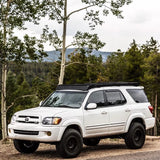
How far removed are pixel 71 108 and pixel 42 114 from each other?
0.94 meters

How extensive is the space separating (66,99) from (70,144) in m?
1.51

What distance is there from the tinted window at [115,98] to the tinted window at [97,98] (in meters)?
0.25

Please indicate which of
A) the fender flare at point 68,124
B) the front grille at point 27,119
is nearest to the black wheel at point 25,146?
the front grille at point 27,119

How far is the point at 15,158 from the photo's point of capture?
10469mm

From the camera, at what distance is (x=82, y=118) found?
10.6 meters

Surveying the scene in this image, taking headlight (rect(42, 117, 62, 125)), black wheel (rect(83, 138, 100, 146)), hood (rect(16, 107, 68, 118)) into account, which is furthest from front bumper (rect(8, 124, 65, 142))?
black wheel (rect(83, 138, 100, 146))

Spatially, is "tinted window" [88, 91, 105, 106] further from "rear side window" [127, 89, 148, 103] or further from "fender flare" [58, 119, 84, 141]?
"rear side window" [127, 89, 148, 103]

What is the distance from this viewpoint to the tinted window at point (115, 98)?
11781 mm

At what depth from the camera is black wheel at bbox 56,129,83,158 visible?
1007 centimetres

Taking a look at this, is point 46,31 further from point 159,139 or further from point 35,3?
point 159,139

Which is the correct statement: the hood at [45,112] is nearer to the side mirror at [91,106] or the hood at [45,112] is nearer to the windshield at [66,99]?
the windshield at [66,99]

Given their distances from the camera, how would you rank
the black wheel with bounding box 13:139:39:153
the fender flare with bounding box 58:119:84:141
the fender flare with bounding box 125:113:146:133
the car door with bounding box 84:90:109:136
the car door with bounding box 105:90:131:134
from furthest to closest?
the fender flare with bounding box 125:113:146:133, the car door with bounding box 105:90:131:134, the black wheel with bounding box 13:139:39:153, the car door with bounding box 84:90:109:136, the fender flare with bounding box 58:119:84:141

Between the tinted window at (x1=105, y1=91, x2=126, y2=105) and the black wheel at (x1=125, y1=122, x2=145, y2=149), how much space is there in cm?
87

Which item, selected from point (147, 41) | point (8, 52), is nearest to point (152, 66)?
point (147, 41)
